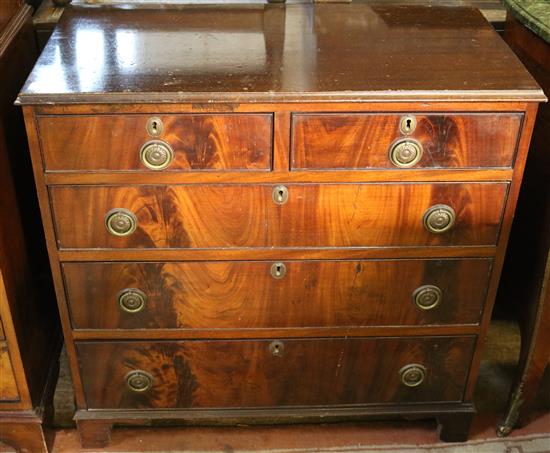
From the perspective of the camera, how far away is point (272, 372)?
175 cm

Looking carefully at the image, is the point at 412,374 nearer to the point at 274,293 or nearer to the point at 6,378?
the point at 274,293

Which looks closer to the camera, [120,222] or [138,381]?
[120,222]

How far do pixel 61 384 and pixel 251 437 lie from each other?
0.54 meters

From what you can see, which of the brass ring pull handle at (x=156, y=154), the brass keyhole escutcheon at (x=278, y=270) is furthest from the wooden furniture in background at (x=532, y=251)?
the brass ring pull handle at (x=156, y=154)

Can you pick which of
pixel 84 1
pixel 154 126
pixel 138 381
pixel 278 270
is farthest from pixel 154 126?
pixel 138 381

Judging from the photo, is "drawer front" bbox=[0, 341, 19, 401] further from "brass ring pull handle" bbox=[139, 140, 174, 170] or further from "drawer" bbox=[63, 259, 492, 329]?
"brass ring pull handle" bbox=[139, 140, 174, 170]

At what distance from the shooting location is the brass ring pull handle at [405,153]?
1429 mm

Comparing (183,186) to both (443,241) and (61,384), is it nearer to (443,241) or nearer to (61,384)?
(443,241)

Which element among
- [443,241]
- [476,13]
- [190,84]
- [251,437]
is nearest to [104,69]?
[190,84]

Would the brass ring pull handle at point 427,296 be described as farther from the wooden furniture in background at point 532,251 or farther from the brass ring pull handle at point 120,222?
the brass ring pull handle at point 120,222

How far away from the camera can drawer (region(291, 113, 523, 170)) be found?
4.61ft

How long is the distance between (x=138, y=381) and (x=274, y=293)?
0.40 meters

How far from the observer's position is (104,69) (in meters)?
1.44

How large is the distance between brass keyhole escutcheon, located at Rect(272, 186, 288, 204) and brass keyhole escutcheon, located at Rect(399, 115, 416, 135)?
0.83 ft
